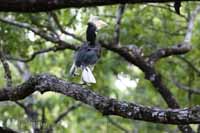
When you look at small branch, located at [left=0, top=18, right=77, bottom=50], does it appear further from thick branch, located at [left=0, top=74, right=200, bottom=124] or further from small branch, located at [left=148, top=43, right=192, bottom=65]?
thick branch, located at [left=0, top=74, right=200, bottom=124]

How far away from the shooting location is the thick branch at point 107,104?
2.36 meters

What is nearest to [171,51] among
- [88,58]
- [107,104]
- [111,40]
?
[111,40]

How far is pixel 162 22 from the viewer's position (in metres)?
7.13

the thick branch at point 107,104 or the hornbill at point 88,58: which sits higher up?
the hornbill at point 88,58

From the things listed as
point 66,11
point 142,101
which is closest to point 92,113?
point 142,101

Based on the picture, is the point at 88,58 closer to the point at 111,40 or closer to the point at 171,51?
the point at 171,51

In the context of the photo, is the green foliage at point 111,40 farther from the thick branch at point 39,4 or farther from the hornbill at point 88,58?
the hornbill at point 88,58

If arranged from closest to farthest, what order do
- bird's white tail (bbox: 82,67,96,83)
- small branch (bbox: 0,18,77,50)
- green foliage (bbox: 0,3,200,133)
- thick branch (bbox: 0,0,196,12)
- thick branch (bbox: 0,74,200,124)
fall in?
1. thick branch (bbox: 0,74,200,124)
2. bird's white tail (bbox: 82,67,96,83)
3. thick branch (bbox: 0,0,196,12)
4. small branch (bbox: 0,18,77,50)
5. green foliage (bbox: 0,3,200,133)

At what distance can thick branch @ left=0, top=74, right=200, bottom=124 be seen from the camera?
2.36 m

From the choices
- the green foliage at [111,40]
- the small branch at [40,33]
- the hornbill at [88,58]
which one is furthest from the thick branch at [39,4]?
the green foliage at [111,40]

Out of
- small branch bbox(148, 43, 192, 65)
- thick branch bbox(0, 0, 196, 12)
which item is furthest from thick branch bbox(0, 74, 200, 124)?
small branch bbox(148, 43, 192, 65)

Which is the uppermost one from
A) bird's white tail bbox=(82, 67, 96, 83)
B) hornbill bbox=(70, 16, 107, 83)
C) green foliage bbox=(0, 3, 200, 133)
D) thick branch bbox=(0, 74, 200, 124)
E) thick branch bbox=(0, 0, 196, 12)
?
thick branch bbox=(0, 0, 196, 12)

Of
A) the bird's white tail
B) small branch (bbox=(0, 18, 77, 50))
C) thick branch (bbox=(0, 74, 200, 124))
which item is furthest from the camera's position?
small branch (bbox=(0, 18, 77, 50))

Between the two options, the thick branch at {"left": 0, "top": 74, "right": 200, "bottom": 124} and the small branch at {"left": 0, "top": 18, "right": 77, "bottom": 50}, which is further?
the small branch at {"left": 0, "top": 18, "right": 77, "bottom": 50}
